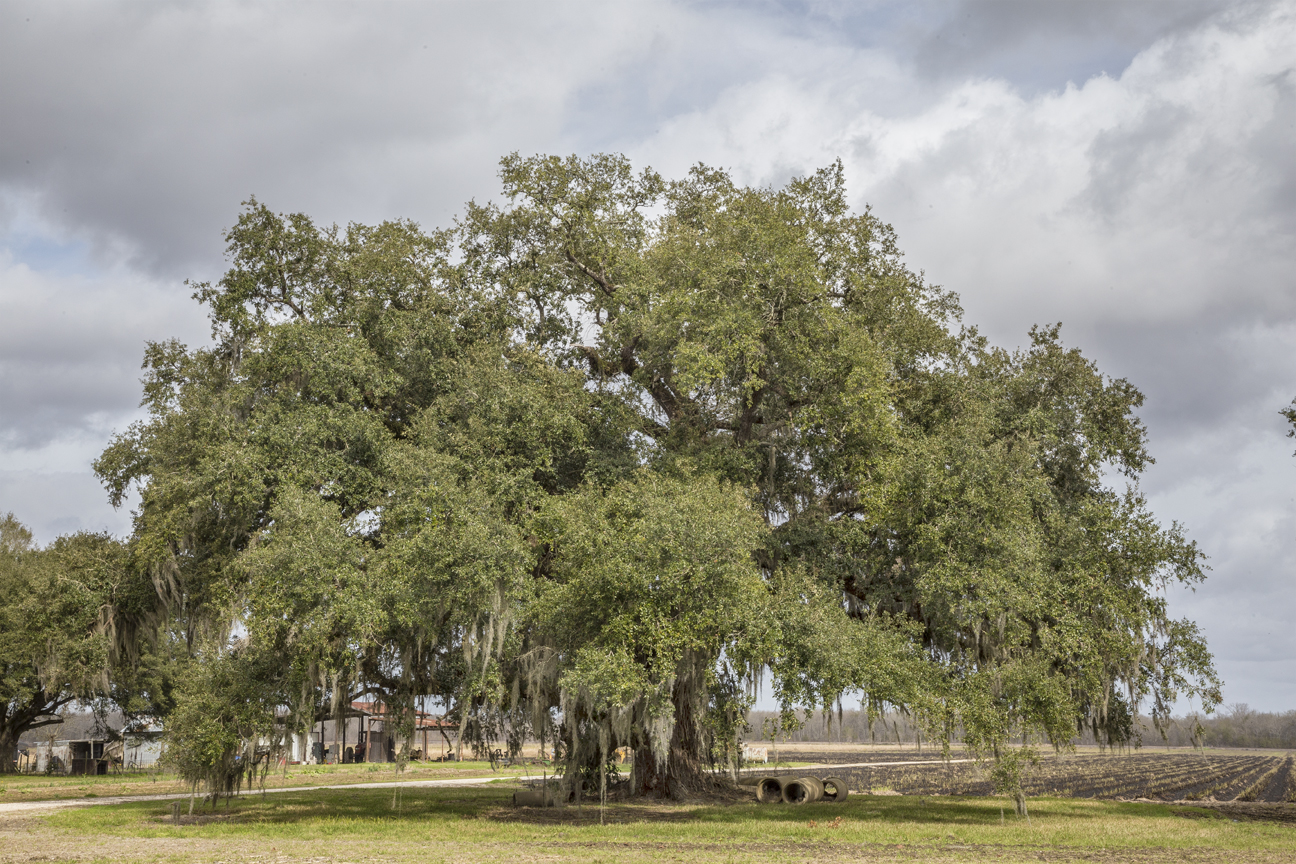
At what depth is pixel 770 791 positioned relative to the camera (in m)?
29.7

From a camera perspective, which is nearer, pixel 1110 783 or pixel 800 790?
pixel 800 790

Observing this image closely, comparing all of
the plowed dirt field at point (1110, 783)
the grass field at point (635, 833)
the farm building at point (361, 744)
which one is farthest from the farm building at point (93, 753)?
the plowed dirt field at point (1110, 783)

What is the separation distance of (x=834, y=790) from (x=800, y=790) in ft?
7.71

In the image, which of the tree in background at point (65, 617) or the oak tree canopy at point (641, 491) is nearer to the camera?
the oak tree canopy at point (641, 491)

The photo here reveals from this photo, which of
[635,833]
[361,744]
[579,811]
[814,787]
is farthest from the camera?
[361,744]

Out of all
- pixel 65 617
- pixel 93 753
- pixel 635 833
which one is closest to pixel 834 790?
pixel 635 833

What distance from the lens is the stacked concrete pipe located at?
28.0 meters

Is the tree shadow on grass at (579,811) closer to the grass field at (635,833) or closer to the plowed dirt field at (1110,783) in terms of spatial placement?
the grass field at (635,833)

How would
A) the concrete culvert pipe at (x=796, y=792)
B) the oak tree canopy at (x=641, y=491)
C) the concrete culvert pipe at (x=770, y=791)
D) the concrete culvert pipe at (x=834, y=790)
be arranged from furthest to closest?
the concrete culvert pipe at (x=834, y=790), the concrete culvert pipe at (x=770, y=791), the concrete culvert pipe at (x=796, y=792), the oak tree canopy at (x=641, y=491)

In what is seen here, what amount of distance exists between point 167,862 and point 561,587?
9132 mm

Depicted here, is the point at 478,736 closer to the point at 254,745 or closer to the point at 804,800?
the point at 254,745

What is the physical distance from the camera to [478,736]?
2578cm

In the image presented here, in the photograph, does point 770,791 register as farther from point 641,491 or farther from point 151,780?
point 151,780

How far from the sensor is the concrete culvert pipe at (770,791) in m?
29.0
